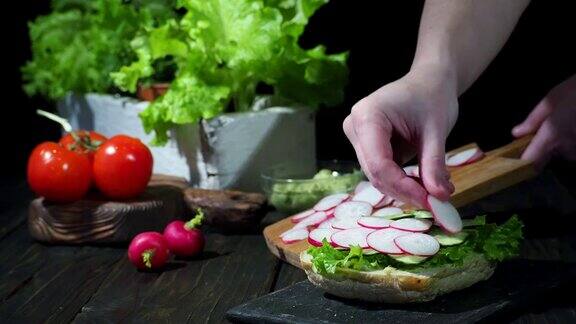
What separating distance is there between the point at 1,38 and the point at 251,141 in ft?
5.39

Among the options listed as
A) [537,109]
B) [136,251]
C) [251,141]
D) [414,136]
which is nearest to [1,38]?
[251,141]

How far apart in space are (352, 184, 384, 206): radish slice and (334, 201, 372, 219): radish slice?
39 mm

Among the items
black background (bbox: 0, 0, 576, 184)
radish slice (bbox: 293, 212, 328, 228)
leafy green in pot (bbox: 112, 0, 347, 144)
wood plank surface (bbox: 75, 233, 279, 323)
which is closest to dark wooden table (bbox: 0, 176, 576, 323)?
wood plank surface (bbox: 75, 233, 279, 323)

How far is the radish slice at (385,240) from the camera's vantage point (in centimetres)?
239

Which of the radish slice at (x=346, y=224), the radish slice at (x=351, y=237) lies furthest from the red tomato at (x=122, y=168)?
the radish slice at (x=351, y=237)

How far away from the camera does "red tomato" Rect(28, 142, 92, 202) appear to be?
3.24 m

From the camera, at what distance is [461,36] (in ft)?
8.86

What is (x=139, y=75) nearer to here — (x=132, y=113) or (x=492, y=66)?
(x=132, y=113)

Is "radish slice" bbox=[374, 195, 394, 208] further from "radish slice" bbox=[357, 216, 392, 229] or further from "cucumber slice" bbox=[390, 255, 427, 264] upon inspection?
"cucumber slice" bbox=[390, 255, 427, 264]

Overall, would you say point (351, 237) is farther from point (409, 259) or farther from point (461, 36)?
point (461, 36)

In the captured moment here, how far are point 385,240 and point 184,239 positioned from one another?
76 cm

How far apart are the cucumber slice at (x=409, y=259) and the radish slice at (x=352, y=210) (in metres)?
0.38

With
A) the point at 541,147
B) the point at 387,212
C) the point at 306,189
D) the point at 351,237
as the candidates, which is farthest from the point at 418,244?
the point at 541,147

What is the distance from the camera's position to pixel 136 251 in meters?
2.88
